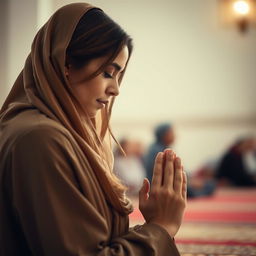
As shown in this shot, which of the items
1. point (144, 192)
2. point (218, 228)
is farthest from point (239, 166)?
point (144, 192)

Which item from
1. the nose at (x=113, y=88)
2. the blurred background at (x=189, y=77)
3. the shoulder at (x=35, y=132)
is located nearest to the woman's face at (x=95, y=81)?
the nose at (x=113, y=88)

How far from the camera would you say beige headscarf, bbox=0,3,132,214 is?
1239mm

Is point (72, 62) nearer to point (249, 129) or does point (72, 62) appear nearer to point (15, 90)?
point (15, 90)

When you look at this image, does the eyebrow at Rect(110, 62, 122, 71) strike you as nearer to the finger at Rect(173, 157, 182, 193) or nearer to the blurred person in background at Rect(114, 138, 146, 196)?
the finger at Rect(173, 157, 182, 193)

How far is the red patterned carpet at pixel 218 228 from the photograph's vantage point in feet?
9.20

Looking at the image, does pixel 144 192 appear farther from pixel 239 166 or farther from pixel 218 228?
pixel 239 166

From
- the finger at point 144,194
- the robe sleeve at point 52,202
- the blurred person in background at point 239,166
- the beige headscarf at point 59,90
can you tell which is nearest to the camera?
the robe sleeve at point 52,202

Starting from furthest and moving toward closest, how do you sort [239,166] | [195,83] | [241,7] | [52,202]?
1. [195,83]
2. [241,7]
3. [239,166]
4. [52,202]

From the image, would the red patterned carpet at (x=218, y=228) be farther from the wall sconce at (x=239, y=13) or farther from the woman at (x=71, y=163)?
the wall sconce at (x=239, y=13)

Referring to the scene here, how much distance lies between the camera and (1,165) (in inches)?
46.8

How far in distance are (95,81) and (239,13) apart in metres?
7.06

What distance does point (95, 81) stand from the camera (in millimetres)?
1325

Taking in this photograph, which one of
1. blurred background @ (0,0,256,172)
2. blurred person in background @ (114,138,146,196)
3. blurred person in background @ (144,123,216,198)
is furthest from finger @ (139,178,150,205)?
blurred background @ (0,0,256,172)

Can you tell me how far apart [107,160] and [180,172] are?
24cm
